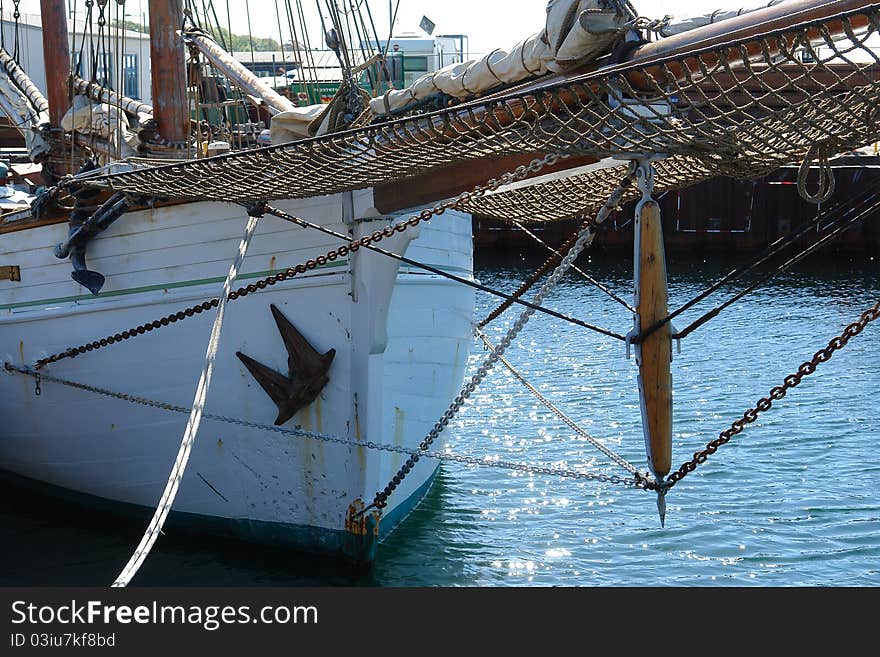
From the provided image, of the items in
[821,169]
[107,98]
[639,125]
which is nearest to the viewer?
[821,169]

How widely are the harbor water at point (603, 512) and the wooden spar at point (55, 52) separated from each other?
386 cm

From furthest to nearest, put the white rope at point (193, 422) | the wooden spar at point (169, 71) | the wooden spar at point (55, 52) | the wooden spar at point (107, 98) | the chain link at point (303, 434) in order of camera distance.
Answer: the wooden spar at point (55, 52) < the wooden spar at point (107, 98) < the wooden spar at point (169, 71) < the chain link at point (303, 434) < the white rope at point (193, 422)

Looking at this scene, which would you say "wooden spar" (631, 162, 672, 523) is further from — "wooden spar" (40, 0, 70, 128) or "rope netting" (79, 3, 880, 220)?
"wooden spar" (40, 0, 70, 128)

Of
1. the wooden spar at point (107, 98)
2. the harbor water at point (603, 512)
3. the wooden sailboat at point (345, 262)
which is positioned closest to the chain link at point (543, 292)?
the wooden sailboat at point (345, 262)

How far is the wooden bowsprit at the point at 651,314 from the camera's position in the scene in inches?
212

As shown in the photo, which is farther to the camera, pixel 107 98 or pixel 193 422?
pixel 107 98

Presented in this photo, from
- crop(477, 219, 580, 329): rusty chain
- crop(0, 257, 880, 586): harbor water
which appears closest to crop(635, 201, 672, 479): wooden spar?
crop(477, 219, 580, 329): rusty chain

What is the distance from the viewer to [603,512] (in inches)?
371

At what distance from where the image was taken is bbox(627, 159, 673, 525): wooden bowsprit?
17.7ft

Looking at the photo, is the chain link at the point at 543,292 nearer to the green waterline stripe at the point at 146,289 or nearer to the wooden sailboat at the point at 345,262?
the wooden sailboat at the point at 345,262

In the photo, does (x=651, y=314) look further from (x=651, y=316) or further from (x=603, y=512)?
(x=603, y=512)

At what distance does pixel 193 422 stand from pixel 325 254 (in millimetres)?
1322

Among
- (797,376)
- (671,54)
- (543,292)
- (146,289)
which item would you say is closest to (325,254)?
(146,289)

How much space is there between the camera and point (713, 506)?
962 cm
